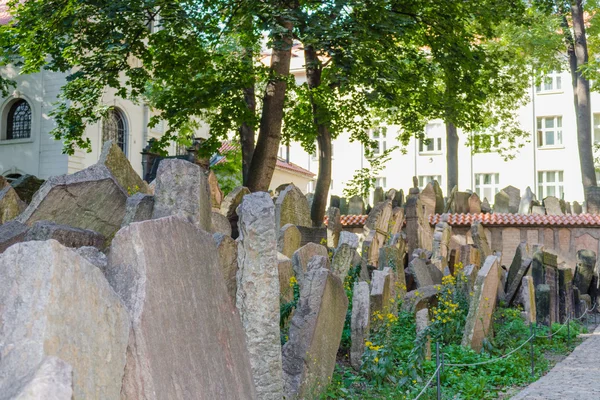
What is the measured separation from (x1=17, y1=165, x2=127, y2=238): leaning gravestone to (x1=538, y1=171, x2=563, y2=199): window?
121 ft

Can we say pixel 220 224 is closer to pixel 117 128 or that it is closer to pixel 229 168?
Answer: pixel 229 168

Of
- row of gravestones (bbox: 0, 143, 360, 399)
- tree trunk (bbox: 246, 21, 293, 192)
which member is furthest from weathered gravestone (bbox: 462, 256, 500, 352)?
tree trunk (bbox: 246, 21, 293, 192)

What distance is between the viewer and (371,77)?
15305mm

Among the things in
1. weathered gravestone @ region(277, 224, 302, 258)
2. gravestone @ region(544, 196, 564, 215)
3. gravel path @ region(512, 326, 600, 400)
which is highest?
gravestone @ region(544, 196, 564, 215)

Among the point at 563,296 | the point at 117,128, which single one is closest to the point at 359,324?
the point at 563,296

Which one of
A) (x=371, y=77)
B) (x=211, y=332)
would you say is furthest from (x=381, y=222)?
(x=211, y=332)

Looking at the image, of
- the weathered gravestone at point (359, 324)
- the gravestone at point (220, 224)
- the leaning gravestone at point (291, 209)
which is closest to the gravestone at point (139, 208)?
the weathered gravestone at point (359, 324)

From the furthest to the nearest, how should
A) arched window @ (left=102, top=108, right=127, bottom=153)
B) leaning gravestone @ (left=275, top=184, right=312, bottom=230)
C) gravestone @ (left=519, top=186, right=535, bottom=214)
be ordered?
arched window @ (left=102, top=108, right=127, bottom=153), gravestone @ (left=519, top=186, right=535, bottom=214), leaning gravestone @ (left=275, top=184, right=312, bottom=230)

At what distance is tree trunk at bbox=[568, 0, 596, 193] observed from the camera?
27.8 m

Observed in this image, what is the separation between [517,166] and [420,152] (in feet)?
17.9

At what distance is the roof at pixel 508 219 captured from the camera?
78.5 ft

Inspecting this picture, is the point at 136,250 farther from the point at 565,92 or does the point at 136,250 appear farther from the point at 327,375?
the point at 565,92

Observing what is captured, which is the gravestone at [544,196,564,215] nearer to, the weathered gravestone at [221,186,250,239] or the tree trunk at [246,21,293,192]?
the tree trunk at [246,21,293,192]

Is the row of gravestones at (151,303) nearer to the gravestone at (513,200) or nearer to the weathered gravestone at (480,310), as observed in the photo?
the weathered gravestone at (480,310)
